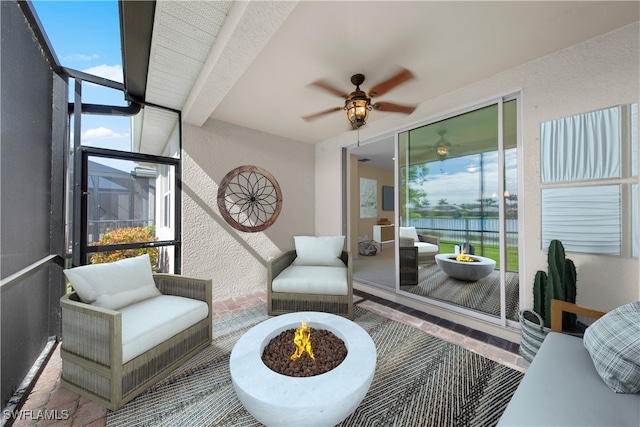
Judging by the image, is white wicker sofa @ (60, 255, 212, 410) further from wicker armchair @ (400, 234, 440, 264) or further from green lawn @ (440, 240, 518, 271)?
green lawn @ (440, 240, 518, 271)

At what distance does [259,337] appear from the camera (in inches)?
61.6

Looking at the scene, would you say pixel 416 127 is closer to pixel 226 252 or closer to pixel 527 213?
pixel 527 213

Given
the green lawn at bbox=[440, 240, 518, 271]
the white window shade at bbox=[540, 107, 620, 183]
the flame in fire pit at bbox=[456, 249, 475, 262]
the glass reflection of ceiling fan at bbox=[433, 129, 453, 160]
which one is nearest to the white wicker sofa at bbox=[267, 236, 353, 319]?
the green lawn at bbox=[440, 240, 518, 271]

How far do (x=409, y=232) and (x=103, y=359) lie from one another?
316cm

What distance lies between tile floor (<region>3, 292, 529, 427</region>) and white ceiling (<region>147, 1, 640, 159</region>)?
96.6 inches

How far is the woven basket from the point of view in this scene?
1721mm

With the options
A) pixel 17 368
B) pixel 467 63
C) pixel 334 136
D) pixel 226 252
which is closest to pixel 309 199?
pixel 334 136

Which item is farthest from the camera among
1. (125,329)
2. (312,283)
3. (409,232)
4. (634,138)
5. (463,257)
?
(409,232)

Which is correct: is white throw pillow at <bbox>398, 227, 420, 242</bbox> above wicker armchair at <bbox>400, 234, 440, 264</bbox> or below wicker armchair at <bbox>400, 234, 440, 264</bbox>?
above

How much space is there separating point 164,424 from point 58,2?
291cm

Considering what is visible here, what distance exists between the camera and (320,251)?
3104 mm

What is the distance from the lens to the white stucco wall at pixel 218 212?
3.00 m
